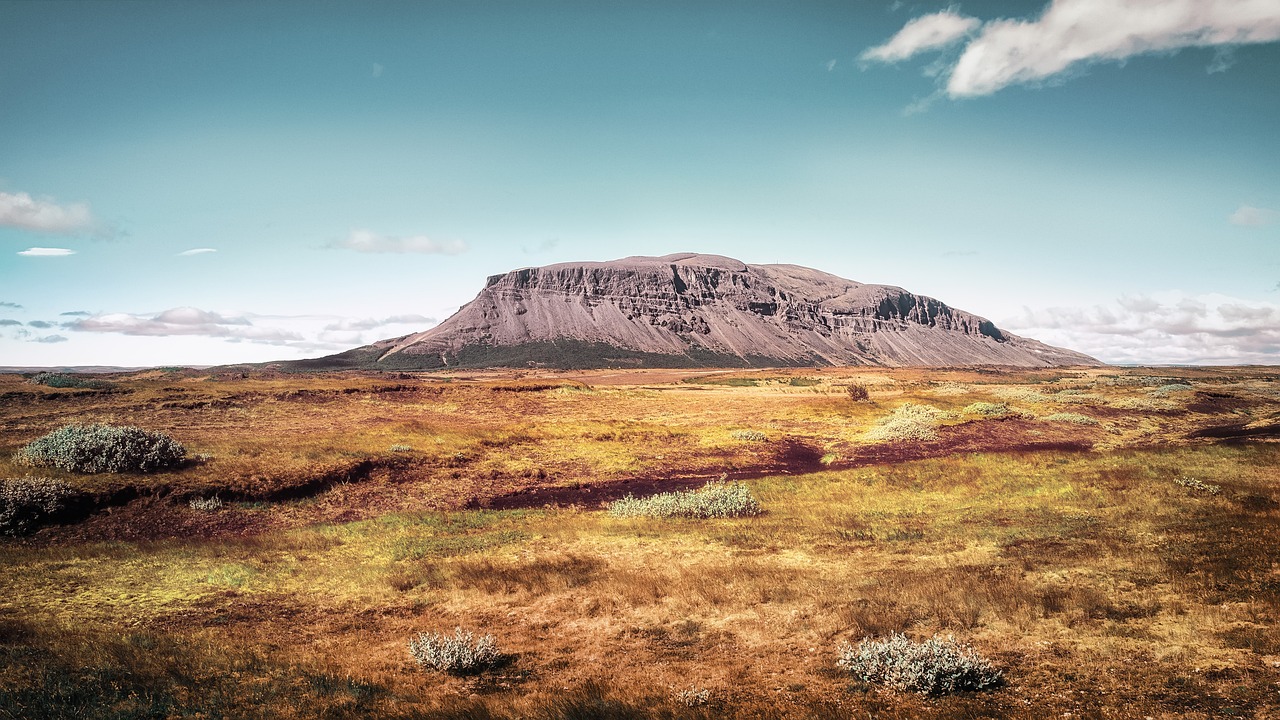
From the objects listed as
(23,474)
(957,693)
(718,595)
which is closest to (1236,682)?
(957,693)

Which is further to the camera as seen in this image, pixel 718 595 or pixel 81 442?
pixel 81 442

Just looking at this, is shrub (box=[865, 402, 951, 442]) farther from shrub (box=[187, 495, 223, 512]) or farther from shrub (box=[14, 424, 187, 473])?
shrub (box=[14, 424, 187, 473])

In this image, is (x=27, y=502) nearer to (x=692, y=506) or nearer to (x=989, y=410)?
(x=692, y=506)

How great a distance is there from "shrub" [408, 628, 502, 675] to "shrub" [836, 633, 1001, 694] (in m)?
5.02

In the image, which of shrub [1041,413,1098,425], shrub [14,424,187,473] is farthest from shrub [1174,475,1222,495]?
shrub [14,424,187,473]

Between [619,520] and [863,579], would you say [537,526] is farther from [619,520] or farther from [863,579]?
[863,579]

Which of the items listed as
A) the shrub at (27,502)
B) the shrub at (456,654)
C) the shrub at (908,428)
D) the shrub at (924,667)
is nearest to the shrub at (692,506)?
the shrub at (456,654)

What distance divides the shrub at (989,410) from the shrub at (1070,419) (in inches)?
101

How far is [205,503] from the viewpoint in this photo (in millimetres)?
17750

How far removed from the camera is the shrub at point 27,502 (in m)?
14.1

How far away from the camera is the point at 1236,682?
6512mm

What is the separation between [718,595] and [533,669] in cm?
402

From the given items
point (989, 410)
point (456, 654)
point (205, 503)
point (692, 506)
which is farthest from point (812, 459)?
point (205, 503)

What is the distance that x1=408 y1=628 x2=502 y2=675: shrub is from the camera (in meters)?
8.02
